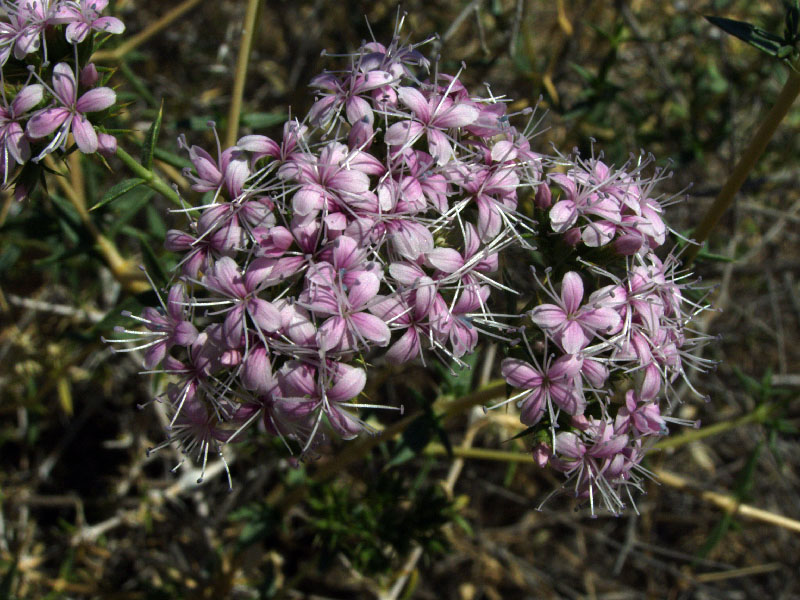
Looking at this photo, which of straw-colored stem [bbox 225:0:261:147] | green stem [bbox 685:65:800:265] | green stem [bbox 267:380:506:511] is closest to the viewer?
green stem [bbox 685:65:800:265]

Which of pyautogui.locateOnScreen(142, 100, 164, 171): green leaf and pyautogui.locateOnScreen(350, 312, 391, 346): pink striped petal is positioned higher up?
pyautogui.locateOnScreen(142, 100, 164, 171): green leaf

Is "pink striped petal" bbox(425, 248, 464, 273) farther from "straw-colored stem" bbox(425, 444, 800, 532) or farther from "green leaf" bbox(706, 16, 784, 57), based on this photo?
"straw-colored stem" bbox(425, 444, 800, 532)

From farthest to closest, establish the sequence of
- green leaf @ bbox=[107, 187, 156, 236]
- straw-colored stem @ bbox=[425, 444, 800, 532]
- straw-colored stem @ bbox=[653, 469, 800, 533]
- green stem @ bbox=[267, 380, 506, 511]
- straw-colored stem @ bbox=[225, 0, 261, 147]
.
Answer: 1. straw-colored stem @ bbox=[653, 469, 800, 533]
2. straw-colored stem @ bbox=[425, 444, 800, 532]
3. green leaf @ bbox=[107, 187, 156, 236]
4. straw-colored stem @ bbox=[225, 0, 261, 147]
5. green stem @ bbox=[267, 380, 506, 511]

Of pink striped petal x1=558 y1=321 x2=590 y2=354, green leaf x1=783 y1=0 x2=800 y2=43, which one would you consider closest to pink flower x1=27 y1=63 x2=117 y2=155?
pink striped petal x1=558 y1=321 x2=590 y2=354

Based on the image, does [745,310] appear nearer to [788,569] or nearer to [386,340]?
[788,569]

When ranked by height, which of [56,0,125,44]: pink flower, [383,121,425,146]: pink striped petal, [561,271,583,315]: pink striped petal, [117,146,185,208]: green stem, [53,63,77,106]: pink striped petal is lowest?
[117,146,185,208]: green stem

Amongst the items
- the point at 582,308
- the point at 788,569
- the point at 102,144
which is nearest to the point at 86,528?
the point at 102,144

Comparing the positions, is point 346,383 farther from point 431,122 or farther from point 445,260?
point 431,122

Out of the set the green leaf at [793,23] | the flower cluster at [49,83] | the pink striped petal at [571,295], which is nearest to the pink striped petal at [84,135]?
the flower cluster at [49,83]

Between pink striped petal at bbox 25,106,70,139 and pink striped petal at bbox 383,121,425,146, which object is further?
pink striped petal at bbox 383,121,425,146
